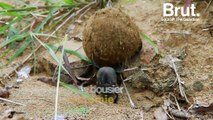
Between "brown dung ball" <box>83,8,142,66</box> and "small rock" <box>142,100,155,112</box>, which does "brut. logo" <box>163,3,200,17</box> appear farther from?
"small rock" <box>142,100,155,112</box>

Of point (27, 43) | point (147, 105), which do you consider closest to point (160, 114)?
point (147, 105)

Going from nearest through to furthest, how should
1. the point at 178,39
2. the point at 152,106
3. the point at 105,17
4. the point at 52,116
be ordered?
1. the point at 52,116
2. the point at 152,106
3. the point at 105,17
4. the point at 178,39

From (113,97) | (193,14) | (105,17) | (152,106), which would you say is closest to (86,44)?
Result: (105,17)

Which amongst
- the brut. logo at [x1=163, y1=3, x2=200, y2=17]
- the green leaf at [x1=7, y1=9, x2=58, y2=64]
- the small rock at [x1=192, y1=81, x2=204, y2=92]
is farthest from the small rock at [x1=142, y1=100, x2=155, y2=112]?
the green leaf at [x1=7, y1=9, x2=58, y2=64]

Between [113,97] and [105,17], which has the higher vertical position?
[105,17]

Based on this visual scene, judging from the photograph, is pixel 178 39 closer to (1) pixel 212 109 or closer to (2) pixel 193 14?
(2) pixel 193 14

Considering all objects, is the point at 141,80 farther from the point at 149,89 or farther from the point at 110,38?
the point at 110,38

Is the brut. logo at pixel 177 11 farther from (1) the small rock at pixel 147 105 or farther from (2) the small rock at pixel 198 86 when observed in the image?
(1) the small rock at pixel 147 105
